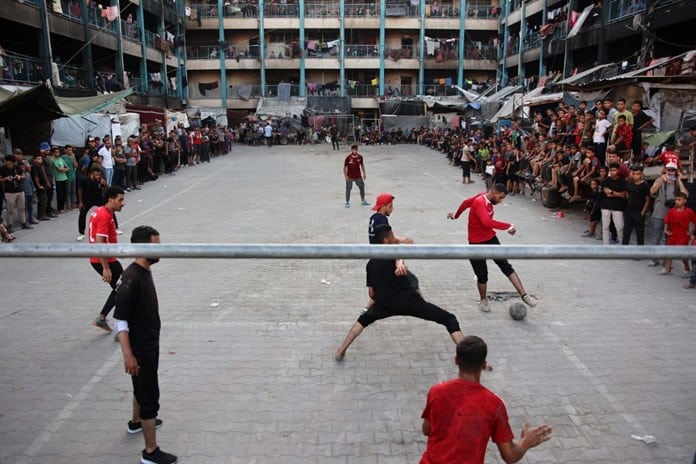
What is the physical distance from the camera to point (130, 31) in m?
32.6

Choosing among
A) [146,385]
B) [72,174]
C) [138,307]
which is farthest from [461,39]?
[146,385]

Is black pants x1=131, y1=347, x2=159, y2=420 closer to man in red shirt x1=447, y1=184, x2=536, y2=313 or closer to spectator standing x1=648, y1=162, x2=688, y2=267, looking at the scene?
man in red shirt x1=447, y1=184, x2=536, y2=313

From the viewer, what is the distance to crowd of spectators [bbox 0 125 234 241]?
11.3m

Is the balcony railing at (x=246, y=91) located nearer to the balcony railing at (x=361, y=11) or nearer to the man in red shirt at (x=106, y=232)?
the balcony railing at (x=361, y=11)

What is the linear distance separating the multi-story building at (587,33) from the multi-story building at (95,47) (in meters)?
22.7

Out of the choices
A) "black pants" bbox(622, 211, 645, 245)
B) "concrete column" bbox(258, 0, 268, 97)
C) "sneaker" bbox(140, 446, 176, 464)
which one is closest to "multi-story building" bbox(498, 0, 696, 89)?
"black pants" bbox(622, 211, 645, 245)

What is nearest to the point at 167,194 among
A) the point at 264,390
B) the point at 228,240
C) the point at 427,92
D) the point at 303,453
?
the point at 228,240

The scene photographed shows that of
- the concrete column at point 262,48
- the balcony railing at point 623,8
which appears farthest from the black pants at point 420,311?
the concrete column at point 262,48

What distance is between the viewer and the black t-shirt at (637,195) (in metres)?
9.23

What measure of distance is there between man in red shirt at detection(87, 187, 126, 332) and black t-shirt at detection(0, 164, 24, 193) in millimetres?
6723

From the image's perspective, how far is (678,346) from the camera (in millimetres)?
5746

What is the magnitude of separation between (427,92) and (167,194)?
3180 cm

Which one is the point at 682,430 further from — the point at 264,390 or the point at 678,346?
the point at 264,390

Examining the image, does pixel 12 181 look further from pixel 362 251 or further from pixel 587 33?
pixel 587 33
